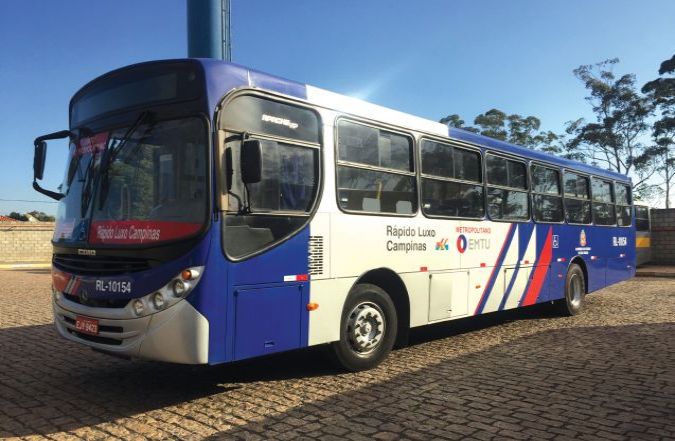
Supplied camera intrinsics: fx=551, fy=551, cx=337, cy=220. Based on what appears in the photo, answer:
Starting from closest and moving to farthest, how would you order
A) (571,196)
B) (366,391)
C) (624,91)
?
(366,391) → (571,196) → (624,91)

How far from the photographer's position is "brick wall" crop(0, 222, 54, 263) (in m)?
31.1

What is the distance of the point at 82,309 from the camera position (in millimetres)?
4977

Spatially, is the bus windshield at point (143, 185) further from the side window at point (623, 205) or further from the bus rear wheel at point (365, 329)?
the side window at point (623, 205)

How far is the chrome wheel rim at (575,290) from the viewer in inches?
424

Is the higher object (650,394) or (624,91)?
(624,91)

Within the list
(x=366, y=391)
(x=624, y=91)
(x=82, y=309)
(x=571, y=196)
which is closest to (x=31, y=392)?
(x=82, y=309)

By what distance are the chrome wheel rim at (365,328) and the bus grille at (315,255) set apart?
722 millimetres

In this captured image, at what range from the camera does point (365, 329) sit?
6.12 m

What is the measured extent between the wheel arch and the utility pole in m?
10.6

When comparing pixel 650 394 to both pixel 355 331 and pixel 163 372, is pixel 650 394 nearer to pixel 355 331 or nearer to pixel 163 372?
pixel 355 331

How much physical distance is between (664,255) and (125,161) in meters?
27.0

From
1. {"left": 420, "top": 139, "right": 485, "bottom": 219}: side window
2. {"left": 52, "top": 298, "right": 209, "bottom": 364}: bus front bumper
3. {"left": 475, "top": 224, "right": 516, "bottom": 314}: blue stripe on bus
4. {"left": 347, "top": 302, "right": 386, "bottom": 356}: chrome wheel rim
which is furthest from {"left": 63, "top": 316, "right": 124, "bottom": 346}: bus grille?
{"left": 475, "top": 224, "right": 516, "bottom": 314}: blue stripe on bus

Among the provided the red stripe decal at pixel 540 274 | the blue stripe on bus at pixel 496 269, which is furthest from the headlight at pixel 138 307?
the red stripe decal at pixel 540 274

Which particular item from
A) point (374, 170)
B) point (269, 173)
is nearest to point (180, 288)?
point (269, 173)
